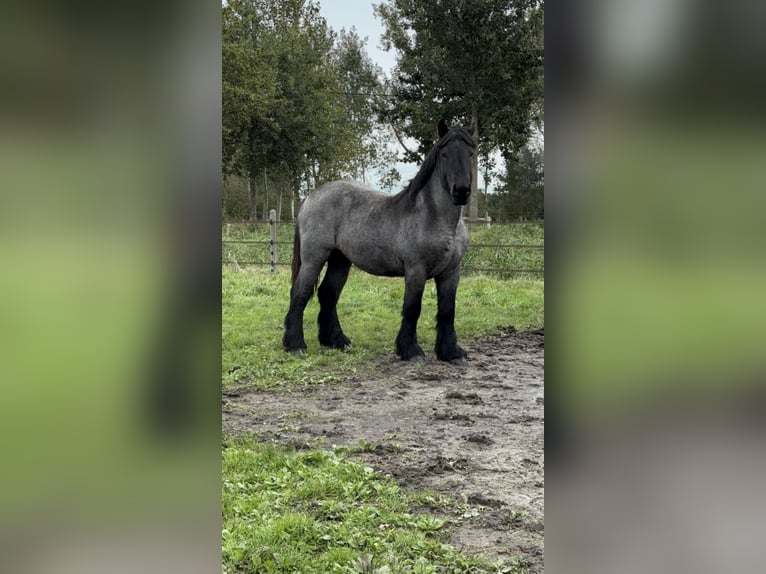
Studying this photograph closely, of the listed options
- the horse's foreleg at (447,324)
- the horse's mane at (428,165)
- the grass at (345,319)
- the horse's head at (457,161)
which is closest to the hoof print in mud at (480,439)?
the grass at (345,319)

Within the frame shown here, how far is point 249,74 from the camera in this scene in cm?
1970

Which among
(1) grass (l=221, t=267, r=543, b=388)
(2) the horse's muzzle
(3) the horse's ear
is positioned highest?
(3) the horse's ear

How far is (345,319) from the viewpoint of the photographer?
25.2 feet

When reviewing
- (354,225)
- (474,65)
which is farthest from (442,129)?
(474,65)

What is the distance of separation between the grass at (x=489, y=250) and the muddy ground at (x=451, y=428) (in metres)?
5.46

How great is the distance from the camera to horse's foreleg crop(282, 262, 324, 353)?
6.21 metres

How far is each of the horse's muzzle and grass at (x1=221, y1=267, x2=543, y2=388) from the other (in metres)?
1.69

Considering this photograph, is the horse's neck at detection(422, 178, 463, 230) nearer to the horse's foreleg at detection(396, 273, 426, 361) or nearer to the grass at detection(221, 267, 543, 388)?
the horse's foreleg at detection(396, 273, 426, 361)

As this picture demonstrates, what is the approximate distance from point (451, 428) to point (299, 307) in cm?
270

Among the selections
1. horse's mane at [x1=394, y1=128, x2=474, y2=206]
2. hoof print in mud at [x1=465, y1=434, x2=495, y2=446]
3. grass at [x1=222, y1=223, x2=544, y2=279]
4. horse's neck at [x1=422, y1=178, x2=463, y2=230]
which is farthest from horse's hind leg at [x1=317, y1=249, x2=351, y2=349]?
grass at [x1=222, y1=223, x2=544, y2=279]

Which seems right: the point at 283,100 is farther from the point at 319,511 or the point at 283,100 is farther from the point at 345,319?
the point at 319,511

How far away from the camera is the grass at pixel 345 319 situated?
5586 mm
